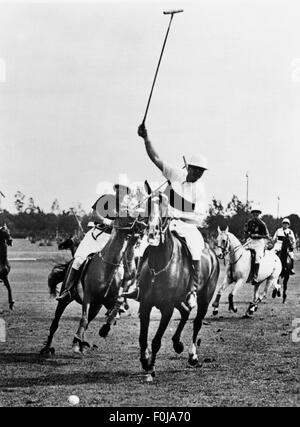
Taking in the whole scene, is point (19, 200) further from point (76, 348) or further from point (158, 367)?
point (158, 367)

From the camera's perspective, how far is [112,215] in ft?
38.3

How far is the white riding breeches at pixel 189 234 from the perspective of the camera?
35.4ft

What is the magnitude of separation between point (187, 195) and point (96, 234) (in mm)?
2108

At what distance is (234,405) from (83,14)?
18.9 ft

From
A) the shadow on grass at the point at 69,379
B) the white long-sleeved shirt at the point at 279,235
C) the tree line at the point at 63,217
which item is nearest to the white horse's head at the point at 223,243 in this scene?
the tree line at the point at 63,217

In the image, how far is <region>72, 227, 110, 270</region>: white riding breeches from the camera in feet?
39.6

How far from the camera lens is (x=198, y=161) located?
34.7 feet

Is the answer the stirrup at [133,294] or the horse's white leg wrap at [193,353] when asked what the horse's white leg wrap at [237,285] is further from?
the horse's white leg wrap at [193,353]

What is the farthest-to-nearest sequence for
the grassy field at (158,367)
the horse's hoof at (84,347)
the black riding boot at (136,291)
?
the horse's hoof at (84,347), the black riding boot at (136,291), the grassy field at (158,367)

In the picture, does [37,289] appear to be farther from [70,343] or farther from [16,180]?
[16,180]

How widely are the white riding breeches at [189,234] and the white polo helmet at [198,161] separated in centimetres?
82

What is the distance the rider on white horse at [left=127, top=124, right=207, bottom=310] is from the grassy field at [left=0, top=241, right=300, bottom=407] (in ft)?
3.96

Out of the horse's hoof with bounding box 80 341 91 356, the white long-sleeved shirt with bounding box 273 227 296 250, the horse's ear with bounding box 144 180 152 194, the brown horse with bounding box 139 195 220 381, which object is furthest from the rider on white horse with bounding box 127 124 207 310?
the white long-sleeved shirt with bounding box 273 227 296 250
